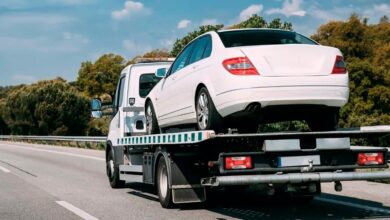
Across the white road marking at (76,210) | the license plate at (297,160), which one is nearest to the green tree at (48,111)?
the white road marking at (76,210)

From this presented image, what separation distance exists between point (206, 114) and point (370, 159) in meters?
2.17

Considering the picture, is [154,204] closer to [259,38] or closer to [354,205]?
[354,205]

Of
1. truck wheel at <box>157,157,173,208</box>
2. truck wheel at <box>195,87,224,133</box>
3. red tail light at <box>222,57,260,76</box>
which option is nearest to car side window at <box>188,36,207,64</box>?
truck wheel at <box>195,87,224,133</box>

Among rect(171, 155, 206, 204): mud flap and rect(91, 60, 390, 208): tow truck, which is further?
rect(171, 155, 206, 204): mud flap

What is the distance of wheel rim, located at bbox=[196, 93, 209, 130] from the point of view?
7.84 metres

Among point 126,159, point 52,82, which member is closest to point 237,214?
point 126,159

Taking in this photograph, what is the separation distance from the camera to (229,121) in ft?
25.1

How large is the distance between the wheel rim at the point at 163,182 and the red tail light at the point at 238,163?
2077 millimetres

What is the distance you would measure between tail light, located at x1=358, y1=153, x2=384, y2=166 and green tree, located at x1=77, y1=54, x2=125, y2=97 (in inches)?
3519

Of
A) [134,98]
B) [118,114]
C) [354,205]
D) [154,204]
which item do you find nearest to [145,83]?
[134,98]

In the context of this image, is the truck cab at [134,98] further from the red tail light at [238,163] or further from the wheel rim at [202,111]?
the red tail light at [238,163]

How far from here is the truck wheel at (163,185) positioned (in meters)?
8.91

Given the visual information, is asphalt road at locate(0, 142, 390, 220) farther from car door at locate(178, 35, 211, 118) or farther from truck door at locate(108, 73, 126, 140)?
car door at locate(178, 35, 211, 118)

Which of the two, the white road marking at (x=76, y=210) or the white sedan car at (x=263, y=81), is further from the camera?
the white road marking at (x=76, y=210)
